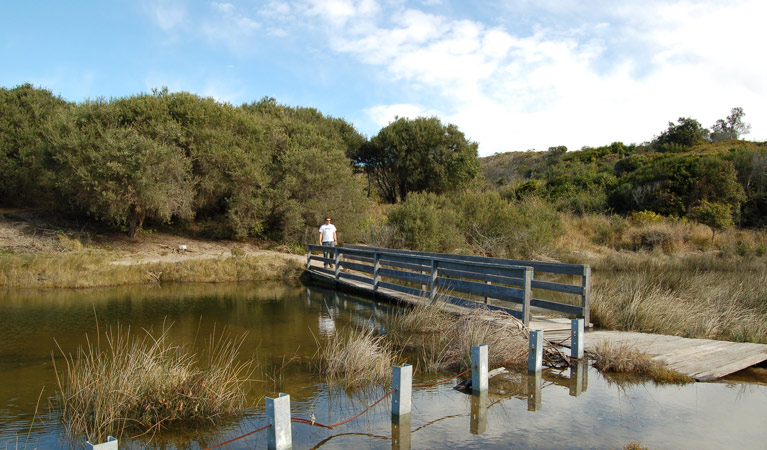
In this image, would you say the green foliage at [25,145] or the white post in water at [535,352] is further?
the green foliage at [25,145]

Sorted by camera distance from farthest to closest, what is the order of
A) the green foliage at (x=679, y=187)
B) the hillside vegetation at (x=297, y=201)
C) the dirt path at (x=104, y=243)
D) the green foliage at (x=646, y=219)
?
the green foliage at (x=679, y=187), the green foliage at (x=646, y=219), the dirt path at (x=104, y=243), the hillside vegetation at (x=297, y=201)

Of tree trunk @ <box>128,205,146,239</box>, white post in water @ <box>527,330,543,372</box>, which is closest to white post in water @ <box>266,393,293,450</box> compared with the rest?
white post in water @ <box>527,330,543,372</box>

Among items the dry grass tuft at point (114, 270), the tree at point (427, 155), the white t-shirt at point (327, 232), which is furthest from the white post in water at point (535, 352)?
the tree at point (427, 155)

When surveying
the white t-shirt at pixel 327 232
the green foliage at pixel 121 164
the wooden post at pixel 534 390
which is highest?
the green foliage at pixel 121 164

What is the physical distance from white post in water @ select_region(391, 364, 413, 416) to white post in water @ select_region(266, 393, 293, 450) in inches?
47.6

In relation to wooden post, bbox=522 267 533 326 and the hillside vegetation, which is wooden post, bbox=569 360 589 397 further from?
the hillside vegetation

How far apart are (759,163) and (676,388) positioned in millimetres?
30932

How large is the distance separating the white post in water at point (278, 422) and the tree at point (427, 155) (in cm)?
2992

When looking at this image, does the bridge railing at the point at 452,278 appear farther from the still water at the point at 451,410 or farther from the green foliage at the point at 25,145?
the green foliage at the point at 25,145

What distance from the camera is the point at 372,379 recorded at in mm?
6543

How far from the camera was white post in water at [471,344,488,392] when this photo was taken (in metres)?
5.97

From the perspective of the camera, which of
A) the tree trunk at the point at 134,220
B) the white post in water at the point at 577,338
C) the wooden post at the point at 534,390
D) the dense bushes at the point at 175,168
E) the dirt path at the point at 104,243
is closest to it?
the wooden post at the point at 534,390

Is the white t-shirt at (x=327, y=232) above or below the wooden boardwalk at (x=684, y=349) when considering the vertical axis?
above

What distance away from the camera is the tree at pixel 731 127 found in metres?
52.1
